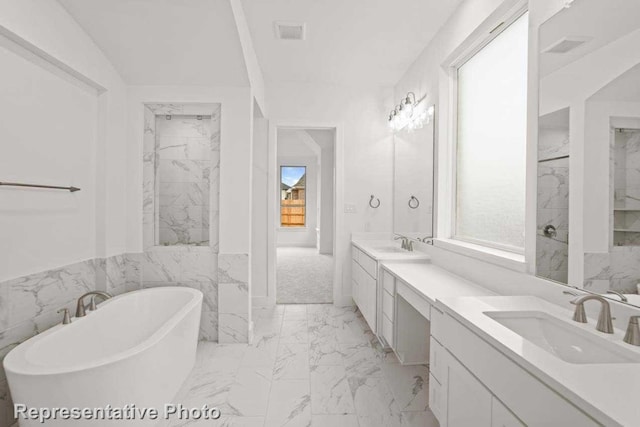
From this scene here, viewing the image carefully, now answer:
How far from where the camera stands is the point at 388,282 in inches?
99.5

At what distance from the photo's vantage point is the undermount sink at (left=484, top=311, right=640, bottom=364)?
1063 mm

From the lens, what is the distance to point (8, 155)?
1753 millimetres

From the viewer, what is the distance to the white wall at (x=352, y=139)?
3.85m

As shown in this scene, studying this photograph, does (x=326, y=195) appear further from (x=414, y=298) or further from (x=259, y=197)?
(x=414, y=298)

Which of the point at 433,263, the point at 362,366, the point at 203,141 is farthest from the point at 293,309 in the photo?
the point at 203,141

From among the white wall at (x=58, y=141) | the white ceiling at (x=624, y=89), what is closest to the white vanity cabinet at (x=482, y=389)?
the white ceiling at (x=624, y=89)

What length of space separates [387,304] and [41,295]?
2.37m

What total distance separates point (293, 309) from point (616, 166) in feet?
10.9

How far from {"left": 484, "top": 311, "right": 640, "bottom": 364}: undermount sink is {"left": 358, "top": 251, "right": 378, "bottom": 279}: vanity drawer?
1.43 m

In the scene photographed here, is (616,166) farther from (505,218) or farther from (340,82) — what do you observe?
(340,82)

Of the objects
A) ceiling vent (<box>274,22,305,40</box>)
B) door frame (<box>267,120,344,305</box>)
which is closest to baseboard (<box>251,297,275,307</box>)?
door frame (<box>267,120,344,305</box>)

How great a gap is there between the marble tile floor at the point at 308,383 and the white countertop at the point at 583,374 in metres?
1.03

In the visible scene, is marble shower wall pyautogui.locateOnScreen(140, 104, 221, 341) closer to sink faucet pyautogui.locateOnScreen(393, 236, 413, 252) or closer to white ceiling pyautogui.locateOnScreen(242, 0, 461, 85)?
white ceiling pyautogui.locateOnScreen(242, 0, 461, 85)

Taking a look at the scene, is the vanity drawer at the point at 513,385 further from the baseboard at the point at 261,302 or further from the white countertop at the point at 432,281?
the baseboard at the point at 261,302
